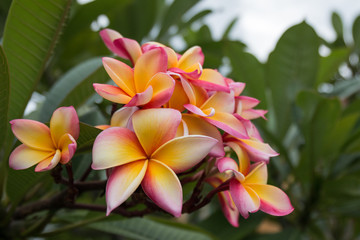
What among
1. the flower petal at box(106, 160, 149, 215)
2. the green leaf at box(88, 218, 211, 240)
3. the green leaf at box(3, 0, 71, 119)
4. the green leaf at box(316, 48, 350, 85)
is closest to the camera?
the flower petal at box(106, 160, 149, 215)

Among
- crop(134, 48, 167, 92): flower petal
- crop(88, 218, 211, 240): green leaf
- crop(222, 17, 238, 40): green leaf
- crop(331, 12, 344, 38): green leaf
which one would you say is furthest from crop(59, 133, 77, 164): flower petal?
crop(331, 12, 344, 38): green leaf

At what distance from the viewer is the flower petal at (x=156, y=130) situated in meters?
0.41

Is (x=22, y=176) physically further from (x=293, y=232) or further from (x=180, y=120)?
(x=293, y=232)

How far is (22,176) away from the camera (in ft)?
2.07

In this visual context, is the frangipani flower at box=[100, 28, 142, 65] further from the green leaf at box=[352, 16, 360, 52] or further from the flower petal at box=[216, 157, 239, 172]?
the green leaf at box=[352, 16, 360, 52]

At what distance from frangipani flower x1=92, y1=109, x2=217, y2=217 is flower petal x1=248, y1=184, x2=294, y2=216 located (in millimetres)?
96

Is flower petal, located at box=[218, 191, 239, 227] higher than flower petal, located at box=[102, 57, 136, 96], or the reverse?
flower petal, located at box=[102, 57, 136, 96]

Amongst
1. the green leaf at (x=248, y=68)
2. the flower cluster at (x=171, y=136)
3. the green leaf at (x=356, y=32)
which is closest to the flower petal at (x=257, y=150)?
the flower cluster at (x=171, y=136)

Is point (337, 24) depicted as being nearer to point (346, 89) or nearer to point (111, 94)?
point (346, 89)

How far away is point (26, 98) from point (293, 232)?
0.89 m

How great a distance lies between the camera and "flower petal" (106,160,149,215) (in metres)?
0.37

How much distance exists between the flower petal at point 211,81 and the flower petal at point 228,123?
0.13 feet

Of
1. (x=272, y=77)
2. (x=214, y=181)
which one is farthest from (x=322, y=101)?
(x=214, y=181)

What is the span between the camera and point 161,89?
0.44 meters
